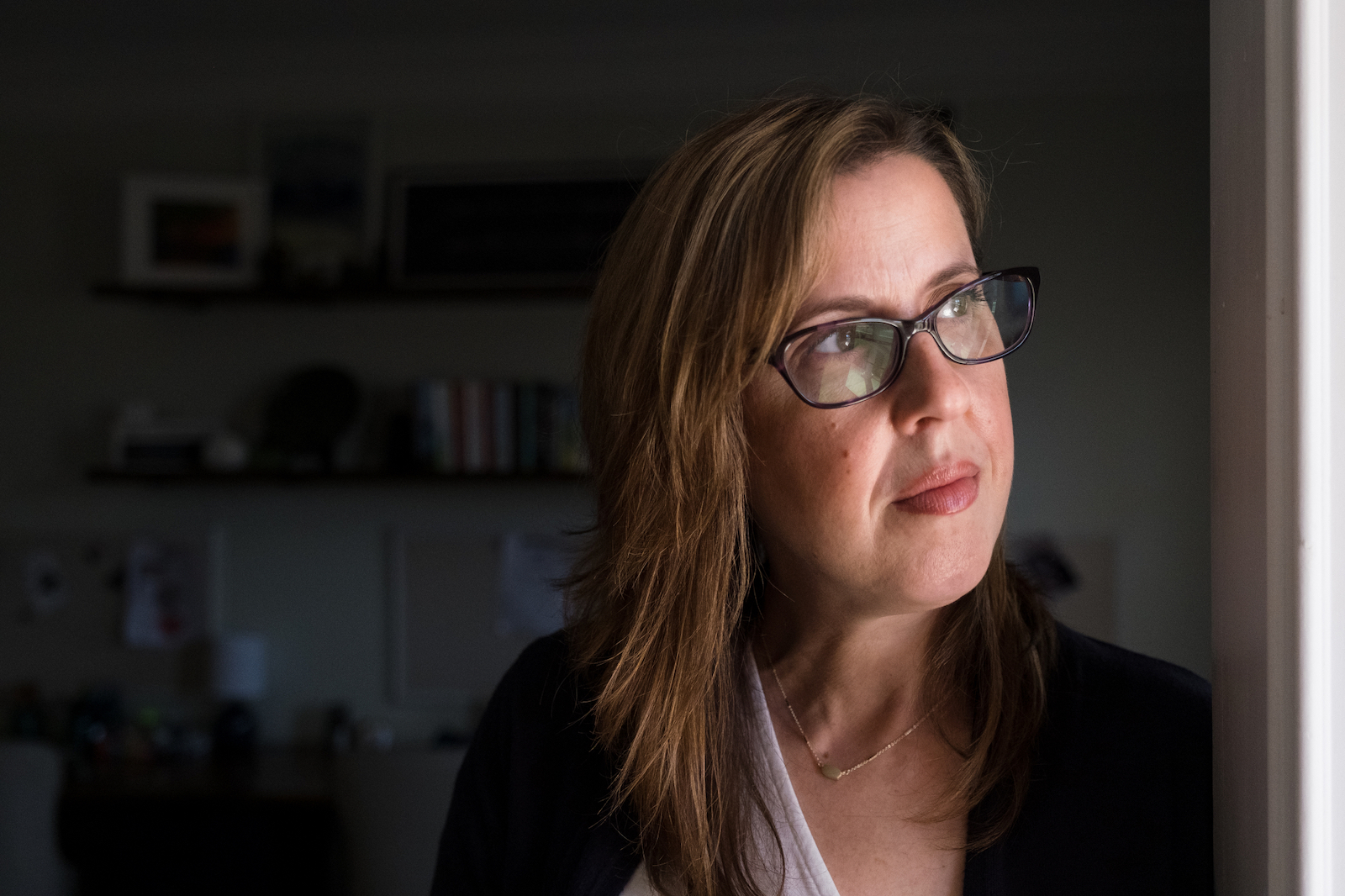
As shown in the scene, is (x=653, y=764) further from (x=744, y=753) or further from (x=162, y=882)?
(x=162, y=882)

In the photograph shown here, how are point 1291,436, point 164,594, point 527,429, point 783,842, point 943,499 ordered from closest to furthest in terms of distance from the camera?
point 1291,436
point 943,499
point 783,842
point 527,429
point 164,594

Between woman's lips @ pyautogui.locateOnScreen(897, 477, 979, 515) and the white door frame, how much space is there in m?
0.18

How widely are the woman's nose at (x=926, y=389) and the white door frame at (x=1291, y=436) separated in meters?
0.19

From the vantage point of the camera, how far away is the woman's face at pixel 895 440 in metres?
0.67

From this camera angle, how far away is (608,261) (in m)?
0.88

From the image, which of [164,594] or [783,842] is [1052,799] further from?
[164,594]

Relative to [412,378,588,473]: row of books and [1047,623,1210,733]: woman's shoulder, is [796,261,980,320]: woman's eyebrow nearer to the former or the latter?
[1047,623,1210,733]: woman's shoulder

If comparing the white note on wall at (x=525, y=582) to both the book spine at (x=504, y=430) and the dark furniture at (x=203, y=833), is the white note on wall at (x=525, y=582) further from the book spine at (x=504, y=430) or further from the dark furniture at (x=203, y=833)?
the dark furniture at (x=203, y=833)

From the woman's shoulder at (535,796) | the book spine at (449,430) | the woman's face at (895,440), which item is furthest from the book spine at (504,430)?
the woman's face at (895,440)

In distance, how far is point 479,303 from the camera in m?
3.29

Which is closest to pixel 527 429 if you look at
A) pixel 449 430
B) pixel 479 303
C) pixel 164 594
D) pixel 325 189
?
pixel 449 430

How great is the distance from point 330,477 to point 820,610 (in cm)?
259

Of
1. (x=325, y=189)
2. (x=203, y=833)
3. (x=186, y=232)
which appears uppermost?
(x=325, y=189)

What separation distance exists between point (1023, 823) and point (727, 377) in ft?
1.27
